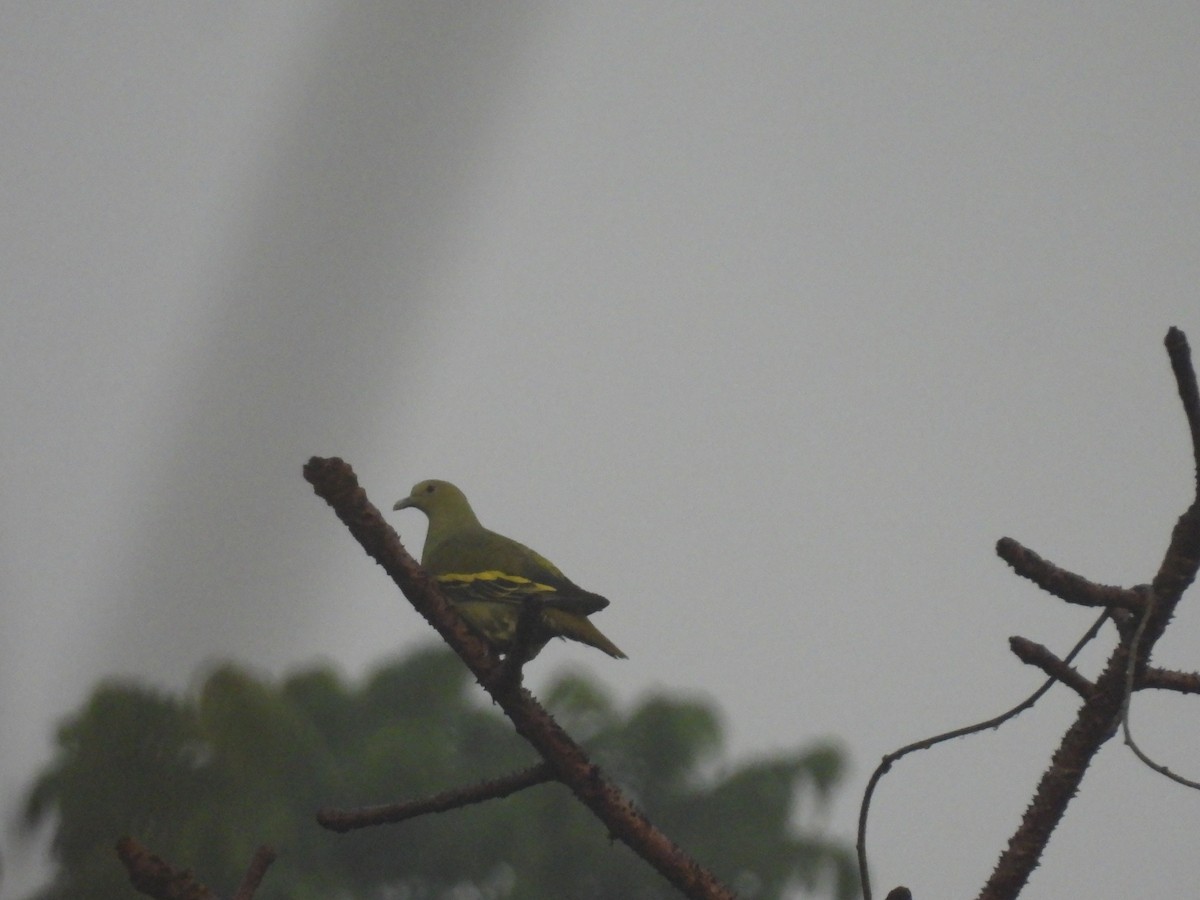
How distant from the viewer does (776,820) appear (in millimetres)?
12891

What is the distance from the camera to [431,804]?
248 centimetres

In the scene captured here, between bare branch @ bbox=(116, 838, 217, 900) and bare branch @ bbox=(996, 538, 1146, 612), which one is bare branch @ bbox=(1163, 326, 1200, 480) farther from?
bare branch @ bbox=(116, 838, 217, 900)

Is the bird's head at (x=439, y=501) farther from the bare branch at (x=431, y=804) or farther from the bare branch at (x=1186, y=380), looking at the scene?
the bare branch at (x=1186, y=380)

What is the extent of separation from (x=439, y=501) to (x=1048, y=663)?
469 centimetres

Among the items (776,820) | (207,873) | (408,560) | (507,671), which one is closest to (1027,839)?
(507,671)

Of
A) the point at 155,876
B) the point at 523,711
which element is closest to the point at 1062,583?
the point at 523,711

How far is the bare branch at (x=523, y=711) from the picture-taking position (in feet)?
7.89

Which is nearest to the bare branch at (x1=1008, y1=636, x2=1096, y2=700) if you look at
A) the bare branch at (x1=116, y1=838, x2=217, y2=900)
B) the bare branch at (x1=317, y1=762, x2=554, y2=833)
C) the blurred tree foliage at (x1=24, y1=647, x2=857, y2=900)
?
the bare branch at (x1=317, y1=762, x2=554, y2=833)

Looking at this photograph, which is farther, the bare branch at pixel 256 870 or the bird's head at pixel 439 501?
the bird's head at pixel 439 501

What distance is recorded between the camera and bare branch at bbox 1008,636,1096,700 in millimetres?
2293

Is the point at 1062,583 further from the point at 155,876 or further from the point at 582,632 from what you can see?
the point at 582,632

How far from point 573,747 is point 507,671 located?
19 cm

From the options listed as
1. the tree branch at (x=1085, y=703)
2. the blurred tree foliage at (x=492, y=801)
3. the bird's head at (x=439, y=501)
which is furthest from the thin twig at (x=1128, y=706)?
the blurred tree foliage at (x=492, y=801)

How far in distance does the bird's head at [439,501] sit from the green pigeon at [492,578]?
0.01 metres
